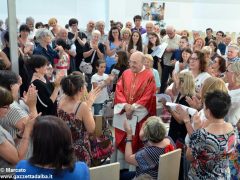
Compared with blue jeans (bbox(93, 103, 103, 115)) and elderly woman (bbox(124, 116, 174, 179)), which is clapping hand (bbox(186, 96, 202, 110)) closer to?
elderly woman (bbox(124, 116, 174, 179))

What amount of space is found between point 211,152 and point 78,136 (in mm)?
1112

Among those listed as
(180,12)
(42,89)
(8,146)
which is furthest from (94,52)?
(180,12)

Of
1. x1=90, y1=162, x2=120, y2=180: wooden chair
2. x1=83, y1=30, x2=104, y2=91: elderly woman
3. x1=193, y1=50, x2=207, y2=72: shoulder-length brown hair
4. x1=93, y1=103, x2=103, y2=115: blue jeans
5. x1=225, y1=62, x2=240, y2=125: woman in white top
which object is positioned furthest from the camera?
x1=83, y1=30, x2=104, y2=91: elderly woman

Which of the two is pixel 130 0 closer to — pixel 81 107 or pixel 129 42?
pixel 129 42

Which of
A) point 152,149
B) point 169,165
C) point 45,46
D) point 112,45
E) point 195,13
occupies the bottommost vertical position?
point 169,165

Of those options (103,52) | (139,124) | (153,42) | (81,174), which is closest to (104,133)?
(139,124)

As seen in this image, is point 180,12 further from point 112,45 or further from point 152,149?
point 152,149

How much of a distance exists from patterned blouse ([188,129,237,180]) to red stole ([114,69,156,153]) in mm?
1430

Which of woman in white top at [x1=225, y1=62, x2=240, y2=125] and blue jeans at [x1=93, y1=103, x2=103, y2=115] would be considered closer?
woman in white top at [x1=225, y1=62, x2=240, y2=125]

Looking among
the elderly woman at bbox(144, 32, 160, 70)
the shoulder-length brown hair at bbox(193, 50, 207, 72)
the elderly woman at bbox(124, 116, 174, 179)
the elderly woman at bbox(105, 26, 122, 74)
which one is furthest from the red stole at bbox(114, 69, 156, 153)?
the elderly woman at bbox(144, 32, 160, 70)

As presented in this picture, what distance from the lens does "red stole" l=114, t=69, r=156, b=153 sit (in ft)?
12.0

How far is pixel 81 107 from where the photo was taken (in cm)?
260

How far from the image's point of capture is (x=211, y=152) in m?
2.14

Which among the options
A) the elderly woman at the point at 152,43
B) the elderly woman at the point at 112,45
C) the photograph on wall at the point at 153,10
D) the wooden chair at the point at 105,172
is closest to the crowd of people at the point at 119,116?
the wooden chair at the point at 105,172
